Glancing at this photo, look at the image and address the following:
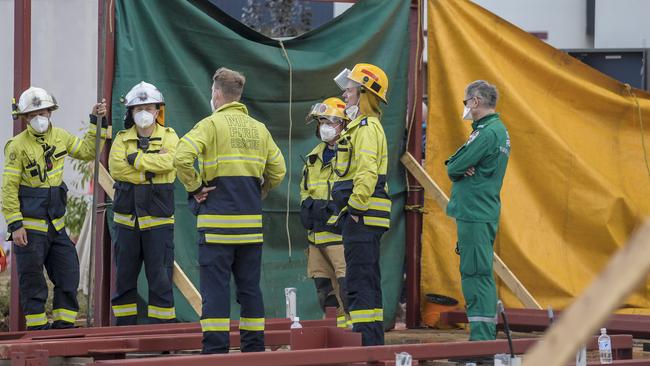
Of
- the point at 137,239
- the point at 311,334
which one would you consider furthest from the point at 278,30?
the point at 311,334

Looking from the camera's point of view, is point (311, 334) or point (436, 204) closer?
point (311, 334)

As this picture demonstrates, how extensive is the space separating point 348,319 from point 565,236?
2944mm

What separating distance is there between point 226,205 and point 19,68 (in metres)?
3.14

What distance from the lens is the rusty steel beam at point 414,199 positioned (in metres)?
10.2

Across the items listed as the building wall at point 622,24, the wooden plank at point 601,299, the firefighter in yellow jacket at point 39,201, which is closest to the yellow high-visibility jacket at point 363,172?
the firefighter in yellow jacket at point 39,201

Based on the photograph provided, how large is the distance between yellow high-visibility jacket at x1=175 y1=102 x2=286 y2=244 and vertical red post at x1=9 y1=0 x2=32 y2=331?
2787 mm

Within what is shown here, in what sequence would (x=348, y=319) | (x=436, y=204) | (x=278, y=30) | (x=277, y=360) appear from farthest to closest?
(x=278, y=30)
(x=436, y=204)
(x=348, y=319)
(x=277, y=360)

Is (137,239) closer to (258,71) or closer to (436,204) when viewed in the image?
(258,71)

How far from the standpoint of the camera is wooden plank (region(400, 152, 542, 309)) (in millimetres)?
9438

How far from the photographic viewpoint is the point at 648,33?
14922 mm

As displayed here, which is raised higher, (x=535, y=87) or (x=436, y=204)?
(x=535, y=87)

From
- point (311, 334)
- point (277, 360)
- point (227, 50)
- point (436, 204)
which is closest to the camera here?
point (277, 360)

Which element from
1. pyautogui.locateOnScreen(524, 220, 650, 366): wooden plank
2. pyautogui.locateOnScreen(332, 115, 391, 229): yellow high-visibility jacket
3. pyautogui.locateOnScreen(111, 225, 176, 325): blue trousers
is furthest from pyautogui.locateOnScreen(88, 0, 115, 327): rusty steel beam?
pyautogui.locateOnScreen(524, 220, 650, 366): wooden plank

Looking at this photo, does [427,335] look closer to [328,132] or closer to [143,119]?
[328,132]
